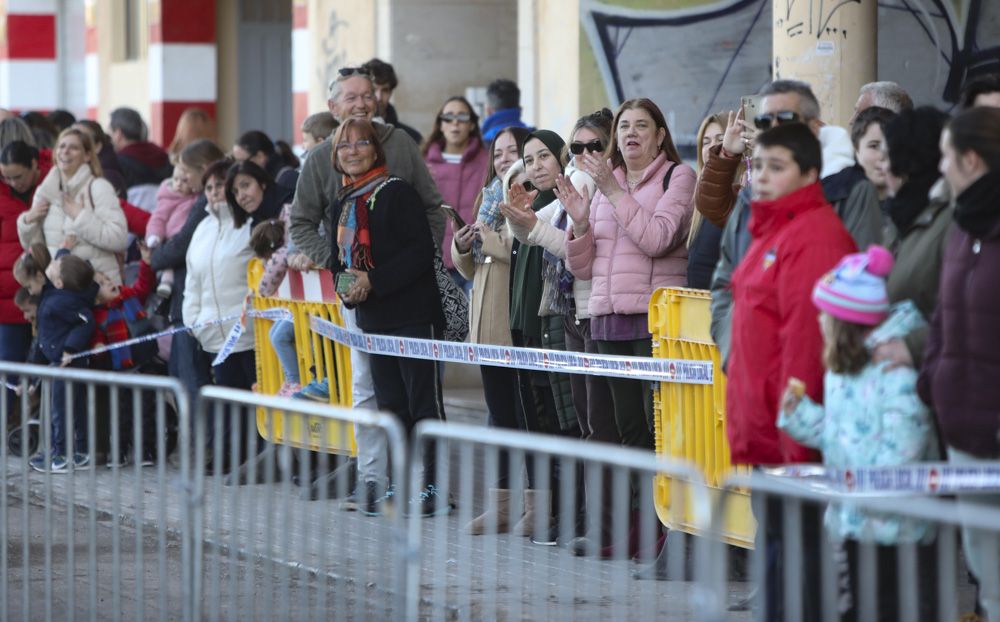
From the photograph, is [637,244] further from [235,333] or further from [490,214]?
[235,333]

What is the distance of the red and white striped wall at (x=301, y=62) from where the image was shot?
1598 cm

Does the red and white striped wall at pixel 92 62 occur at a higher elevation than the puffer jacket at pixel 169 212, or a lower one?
higher

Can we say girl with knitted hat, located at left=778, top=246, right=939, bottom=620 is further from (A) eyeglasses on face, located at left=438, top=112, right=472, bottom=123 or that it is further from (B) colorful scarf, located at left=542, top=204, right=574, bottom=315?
(A) eyeglasses on face, located at left=438, top=112, right=472, bottom=123

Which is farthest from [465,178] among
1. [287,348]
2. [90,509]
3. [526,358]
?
[90,509]

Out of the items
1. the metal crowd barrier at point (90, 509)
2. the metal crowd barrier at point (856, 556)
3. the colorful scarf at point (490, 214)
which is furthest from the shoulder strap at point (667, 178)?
the metal crowd barrier at point (856, 556)

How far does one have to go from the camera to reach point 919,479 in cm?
498

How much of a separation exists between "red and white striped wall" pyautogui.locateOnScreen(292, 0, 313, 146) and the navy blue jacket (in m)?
5.17

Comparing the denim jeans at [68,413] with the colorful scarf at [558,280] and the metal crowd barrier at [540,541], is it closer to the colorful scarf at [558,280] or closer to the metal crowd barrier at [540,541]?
the metal crowd barrier at [540,541]

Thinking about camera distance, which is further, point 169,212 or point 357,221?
point 169,212

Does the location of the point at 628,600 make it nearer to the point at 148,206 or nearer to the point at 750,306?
the point at 750,306

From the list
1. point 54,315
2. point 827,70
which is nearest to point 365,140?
point 827,70

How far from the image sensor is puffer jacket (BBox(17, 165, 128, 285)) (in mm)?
11477

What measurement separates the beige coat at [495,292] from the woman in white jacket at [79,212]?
3672 mm

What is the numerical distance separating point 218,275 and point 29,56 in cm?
1420
